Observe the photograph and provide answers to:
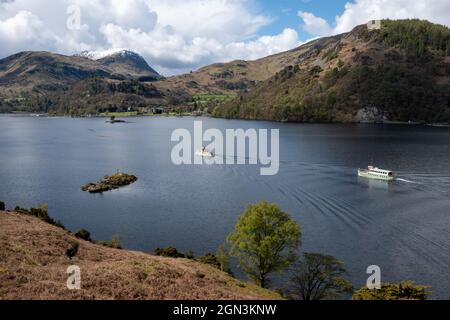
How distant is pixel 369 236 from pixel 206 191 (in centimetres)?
4875

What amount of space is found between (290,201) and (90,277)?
69128mm

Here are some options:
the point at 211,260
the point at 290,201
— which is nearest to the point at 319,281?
the point at 211,260

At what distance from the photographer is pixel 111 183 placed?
123750mm

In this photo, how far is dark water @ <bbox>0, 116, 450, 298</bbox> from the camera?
238 feet

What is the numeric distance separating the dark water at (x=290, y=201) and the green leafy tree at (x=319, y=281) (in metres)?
4.41

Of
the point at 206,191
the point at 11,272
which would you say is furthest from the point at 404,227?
the point at 11,272

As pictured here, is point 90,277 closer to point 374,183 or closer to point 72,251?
point 72,251

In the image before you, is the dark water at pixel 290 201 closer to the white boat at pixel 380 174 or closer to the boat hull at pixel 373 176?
the boat hull at pixel 373 176

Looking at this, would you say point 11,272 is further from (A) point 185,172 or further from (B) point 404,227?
(A) point 185,172

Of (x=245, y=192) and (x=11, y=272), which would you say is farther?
(x=245, y=192)

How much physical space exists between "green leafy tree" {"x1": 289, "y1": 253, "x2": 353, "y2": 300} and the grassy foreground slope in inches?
396

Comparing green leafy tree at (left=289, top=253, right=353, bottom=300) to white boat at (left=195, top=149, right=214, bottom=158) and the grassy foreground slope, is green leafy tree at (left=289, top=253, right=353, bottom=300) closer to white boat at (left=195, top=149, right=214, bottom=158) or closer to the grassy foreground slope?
the grassy foreground slope
